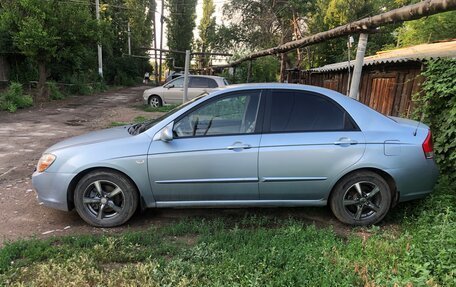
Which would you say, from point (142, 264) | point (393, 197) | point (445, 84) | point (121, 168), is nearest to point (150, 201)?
point (121, 168)

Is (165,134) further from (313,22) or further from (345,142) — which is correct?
(313,22)

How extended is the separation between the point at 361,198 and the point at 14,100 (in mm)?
14978

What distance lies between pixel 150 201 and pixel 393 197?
280 cm

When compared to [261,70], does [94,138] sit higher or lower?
lower

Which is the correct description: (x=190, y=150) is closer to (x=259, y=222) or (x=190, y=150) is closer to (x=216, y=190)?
(x=216, y=190)

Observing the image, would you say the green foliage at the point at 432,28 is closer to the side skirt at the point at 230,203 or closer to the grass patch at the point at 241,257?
the side skirt at the point at 230,203

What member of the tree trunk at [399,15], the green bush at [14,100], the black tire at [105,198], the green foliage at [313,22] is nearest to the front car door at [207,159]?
the black tire at [105,198]

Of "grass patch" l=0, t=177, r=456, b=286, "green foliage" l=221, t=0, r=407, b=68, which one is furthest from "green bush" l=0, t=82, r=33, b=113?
"green foliage" l=221, t=0, r=407, b=68

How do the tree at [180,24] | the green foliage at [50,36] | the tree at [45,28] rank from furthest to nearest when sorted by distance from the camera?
the tree at [180,24] → the green foliage at [50,36] → the tree at [45,28]

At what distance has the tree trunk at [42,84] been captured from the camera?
56.5 feet

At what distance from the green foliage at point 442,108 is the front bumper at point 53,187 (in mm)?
4830

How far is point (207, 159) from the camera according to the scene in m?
4.13

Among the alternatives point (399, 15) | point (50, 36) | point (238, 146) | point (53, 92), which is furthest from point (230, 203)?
point (53, 92)

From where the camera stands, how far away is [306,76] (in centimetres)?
2220
